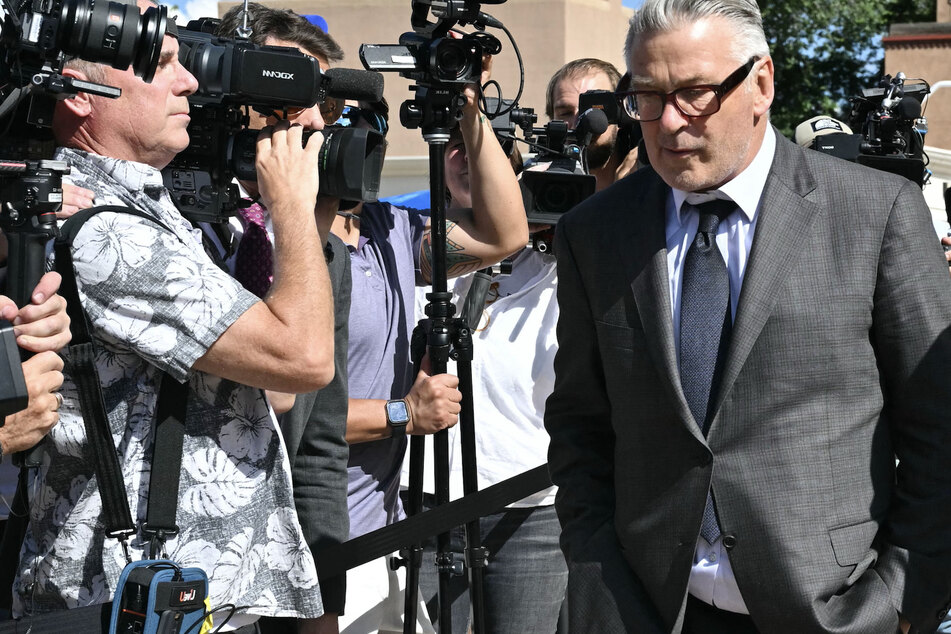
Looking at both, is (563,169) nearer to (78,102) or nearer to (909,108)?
(909,108)

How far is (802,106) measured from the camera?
22.5 meters

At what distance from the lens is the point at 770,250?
217 cm

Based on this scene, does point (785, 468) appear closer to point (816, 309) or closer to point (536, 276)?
point (816, 309)

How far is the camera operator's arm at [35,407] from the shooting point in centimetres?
209

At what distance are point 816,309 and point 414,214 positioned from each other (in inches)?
68.4

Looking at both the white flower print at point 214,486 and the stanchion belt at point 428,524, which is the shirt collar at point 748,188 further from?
the stanchion belt at point 428,524

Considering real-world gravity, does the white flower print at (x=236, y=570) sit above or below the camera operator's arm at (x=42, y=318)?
below

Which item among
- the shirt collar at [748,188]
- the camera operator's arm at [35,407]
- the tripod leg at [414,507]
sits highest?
the shirt collar at [748,188]

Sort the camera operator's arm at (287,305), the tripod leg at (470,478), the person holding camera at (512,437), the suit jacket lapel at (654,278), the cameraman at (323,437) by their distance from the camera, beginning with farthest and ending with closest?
the person holding camera at (512,437) → the tripod leg at (470,478) → the cameraman at (323,437) → the camera operator's arm at (287,305) → the suit jacket lapel at (654,278)

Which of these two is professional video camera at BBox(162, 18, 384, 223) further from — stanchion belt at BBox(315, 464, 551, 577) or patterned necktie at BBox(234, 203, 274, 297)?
stanchion belt at BBox(315, 464, 551, 577)

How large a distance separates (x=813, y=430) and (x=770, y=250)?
1.13 feet

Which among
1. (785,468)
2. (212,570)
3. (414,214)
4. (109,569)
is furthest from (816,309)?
(414,214)

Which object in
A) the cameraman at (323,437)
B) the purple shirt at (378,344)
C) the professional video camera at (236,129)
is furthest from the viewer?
the purple shirt at (378,344)

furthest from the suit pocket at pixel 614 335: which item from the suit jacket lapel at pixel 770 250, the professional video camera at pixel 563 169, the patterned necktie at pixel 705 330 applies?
the professional video camera at pixel 563 169
